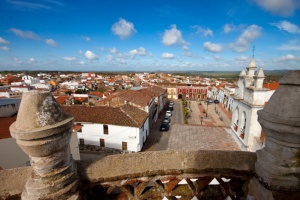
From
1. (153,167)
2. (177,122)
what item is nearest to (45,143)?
(153,167)

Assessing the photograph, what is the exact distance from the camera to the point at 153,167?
88.2 inches

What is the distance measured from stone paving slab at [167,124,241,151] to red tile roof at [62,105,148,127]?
5613mm

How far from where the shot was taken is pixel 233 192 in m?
2.34

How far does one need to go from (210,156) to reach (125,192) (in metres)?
1.24

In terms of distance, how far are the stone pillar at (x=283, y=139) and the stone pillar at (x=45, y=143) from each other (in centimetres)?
223

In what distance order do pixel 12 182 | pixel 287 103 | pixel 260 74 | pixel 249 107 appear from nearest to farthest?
1. pixel 287 103
2. pixel 12 182
3. pixel 260 74
4. pixel 249 107

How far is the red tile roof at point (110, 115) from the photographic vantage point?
18312 mm

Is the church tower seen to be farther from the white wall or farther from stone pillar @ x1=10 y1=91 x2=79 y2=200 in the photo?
the white wall

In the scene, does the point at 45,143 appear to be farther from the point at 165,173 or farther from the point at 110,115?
the point at 110,115

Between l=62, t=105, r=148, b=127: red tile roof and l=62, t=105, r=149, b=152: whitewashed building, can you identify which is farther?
l=62, t=105, r=148, b=127: red tile roof

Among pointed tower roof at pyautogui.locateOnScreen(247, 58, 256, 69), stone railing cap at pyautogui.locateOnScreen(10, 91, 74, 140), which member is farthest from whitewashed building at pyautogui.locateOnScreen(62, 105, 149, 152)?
stone railing cap at pyautogui.locateOnScreen(10, 91, 74, 140)

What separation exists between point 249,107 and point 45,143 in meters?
11.1

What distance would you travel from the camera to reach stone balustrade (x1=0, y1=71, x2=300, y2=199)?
1.69 meters

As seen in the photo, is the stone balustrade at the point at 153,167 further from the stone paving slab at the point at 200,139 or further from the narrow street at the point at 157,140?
the narrow street at the point at 157,140
